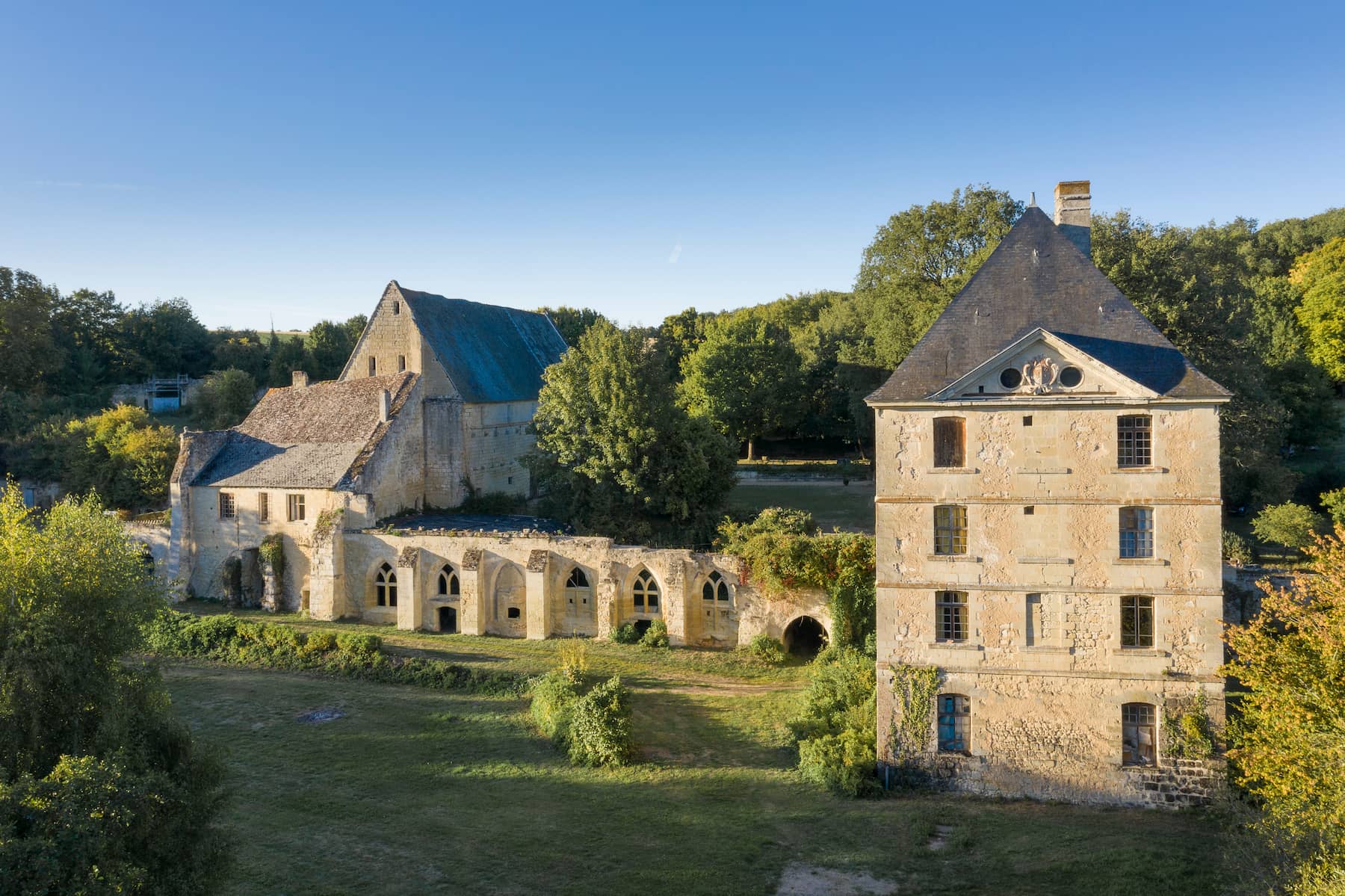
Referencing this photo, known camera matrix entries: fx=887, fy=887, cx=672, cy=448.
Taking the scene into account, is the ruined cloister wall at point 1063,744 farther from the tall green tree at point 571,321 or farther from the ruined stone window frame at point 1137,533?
the tall green tree at point 571,321

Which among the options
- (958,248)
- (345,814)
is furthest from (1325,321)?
(345,814)

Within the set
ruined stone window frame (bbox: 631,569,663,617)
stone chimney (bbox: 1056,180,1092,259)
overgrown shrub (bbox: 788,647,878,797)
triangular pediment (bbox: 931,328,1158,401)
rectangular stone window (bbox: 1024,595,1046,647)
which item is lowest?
overgrown shrub (bbox: 788,647,878,797)

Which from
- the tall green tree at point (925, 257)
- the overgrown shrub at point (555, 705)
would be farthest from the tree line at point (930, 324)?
the overgrown shrub at point (555, 705)

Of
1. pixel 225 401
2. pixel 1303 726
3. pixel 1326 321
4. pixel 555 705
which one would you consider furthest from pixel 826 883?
pixel 1326 321

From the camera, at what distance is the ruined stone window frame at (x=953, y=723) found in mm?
21172

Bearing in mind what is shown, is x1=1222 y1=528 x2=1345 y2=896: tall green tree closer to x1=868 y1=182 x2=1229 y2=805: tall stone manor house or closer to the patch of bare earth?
x1=868 y1=182 x2=1229 y2=805: tall stone manor house

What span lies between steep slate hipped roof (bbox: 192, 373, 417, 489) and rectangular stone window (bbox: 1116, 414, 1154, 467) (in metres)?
28.5

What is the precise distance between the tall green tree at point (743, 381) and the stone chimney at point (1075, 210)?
36.6 meters

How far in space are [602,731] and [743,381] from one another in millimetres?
40445

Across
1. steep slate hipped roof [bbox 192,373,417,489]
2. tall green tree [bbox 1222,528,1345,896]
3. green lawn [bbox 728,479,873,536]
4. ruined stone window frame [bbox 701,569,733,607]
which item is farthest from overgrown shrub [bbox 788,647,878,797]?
steep slate hipped roof [bbox 192,373,417,489]

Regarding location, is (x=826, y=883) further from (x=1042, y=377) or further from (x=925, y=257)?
(x=925, y=257)

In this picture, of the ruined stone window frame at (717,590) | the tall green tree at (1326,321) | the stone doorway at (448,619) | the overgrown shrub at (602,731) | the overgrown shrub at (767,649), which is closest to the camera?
the overgrown shrub at (602,731)

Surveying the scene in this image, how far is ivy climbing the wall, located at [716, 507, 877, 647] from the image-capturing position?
28.8 metres

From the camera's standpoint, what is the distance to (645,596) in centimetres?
3262
